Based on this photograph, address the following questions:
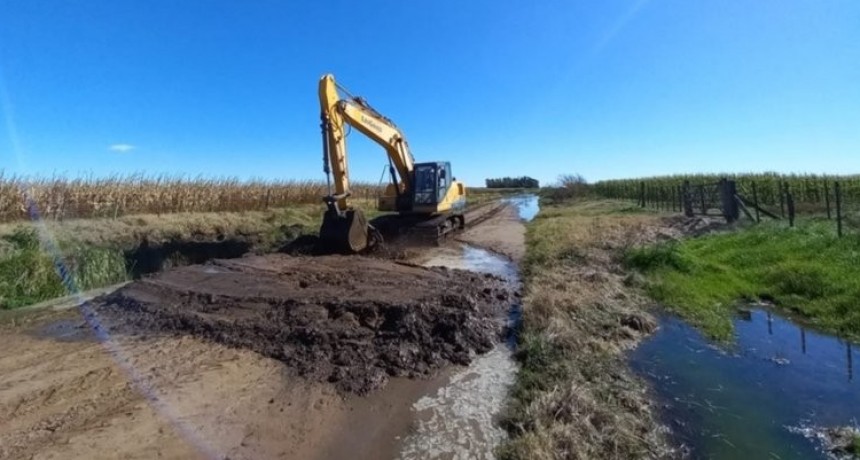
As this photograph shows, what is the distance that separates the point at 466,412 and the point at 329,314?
298cm

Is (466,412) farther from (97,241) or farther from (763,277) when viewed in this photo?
(97,241)

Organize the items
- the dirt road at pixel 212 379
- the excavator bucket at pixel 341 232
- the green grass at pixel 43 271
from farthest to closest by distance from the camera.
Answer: the excavator bucket at pixel 341 232 → the green grass at pixel 43 271 → the dirt road at pixel 212 379

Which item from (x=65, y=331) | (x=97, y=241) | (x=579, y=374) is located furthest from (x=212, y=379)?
(x=97, y=241)

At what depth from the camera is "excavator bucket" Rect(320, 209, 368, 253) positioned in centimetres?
1216

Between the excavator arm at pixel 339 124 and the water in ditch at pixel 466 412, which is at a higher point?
Result: the excavator arm at pixel 339 124

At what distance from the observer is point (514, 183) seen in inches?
4033

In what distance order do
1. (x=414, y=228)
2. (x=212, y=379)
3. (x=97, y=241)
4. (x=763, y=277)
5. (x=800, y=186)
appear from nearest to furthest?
(x=212, y=379) → (x=763, y=277) → (x=97, y=241) → (x=414, y=228) → (x=800, y=186)

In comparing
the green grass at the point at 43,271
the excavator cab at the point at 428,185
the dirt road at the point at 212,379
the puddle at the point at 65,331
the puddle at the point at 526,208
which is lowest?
the dirt road at the point at 212,379

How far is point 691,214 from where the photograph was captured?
20500 mm

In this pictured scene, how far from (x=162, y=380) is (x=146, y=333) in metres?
1.77

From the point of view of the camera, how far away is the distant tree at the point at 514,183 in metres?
101

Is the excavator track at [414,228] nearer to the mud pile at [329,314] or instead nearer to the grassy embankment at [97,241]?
the grassy embankment at [97,241]

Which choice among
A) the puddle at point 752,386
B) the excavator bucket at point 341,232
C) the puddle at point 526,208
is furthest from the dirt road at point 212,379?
the puddle at point 526,208

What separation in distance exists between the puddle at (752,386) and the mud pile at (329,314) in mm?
2287
